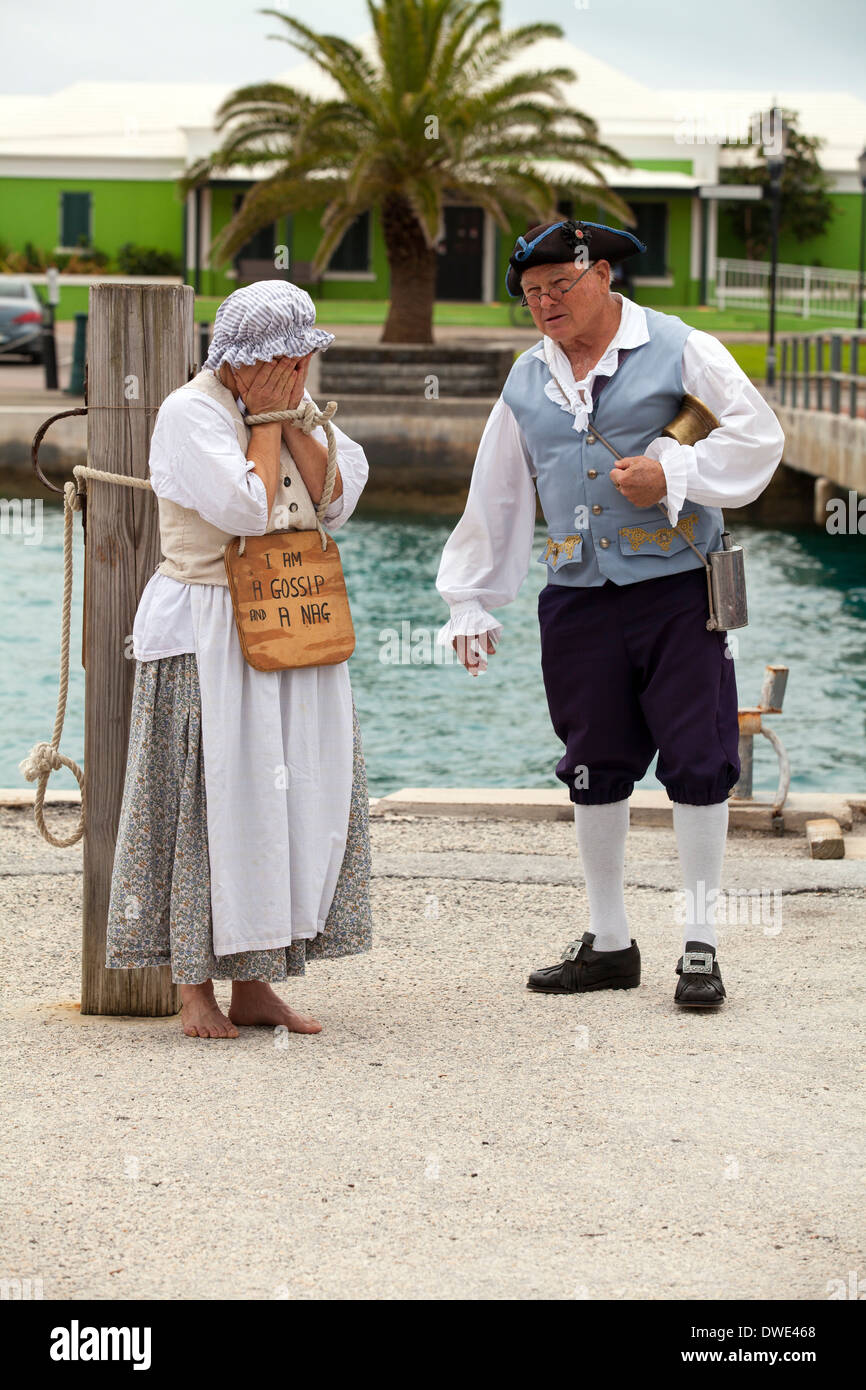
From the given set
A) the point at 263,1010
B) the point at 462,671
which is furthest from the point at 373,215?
the point at 263,1010

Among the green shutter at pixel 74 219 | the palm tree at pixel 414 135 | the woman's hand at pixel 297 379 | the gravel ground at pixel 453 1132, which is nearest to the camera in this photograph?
the gravel ground at pixel 453 1132

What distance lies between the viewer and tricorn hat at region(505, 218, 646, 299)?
425 cm

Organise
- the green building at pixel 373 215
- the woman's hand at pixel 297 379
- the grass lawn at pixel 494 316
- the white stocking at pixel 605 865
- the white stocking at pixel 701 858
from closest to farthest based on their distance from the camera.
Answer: the woman's hand at pixel 297 379
the white stocking at pixel 701 858
the white stocking at pixel 605 865
the grass lawn at pixel 494 316
the green building at pixel 373 215

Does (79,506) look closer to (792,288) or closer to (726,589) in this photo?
(726,589)

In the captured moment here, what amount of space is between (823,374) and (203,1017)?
17.0 metres

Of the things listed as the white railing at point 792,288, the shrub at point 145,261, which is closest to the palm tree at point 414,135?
the white railing at point 792,288

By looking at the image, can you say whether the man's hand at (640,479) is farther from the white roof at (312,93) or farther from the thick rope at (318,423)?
the white roof at (312,93)

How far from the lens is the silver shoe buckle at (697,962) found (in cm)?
439

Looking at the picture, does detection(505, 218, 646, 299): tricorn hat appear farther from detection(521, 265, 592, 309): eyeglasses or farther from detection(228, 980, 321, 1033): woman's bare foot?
detection(228, 980, 321, 1033): woman's bare foot

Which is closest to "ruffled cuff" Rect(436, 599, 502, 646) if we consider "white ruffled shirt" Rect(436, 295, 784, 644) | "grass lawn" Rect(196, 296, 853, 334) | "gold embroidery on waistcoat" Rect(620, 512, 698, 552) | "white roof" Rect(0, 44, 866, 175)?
"white ruffled shirt" Rect(436, 295, 784, 644)

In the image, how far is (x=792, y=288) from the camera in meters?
38.0

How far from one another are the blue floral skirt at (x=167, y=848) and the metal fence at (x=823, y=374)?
15.3m

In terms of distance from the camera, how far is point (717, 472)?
13.8ft
